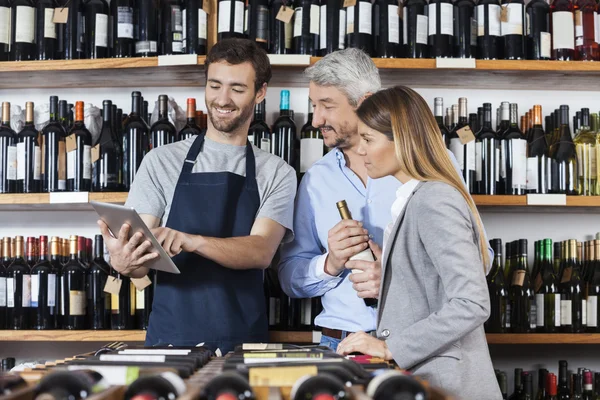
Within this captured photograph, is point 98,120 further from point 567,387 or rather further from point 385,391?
point 385,391

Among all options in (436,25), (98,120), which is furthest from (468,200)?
(98,120)

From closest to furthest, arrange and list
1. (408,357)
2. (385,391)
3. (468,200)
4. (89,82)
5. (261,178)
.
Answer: (385,391) → (408,357) → (468,200) → (261,178) → (89,82)

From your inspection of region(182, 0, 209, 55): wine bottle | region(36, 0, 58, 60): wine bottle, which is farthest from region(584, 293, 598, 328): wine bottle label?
region(36, 0, 58, 60): wine bottle

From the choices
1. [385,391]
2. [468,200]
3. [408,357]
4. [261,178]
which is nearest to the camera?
[385,391]

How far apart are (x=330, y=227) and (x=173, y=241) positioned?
1.68 ft

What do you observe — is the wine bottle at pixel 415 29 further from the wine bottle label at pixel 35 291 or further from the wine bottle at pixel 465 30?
the wine bottle label at pixel 35 291

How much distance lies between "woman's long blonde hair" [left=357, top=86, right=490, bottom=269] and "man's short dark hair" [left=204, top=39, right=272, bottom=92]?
668 mm

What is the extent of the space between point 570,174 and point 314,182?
3.36ft

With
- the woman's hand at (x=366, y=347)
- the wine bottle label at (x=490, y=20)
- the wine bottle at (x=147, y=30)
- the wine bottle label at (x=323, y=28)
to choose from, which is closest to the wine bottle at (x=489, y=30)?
the wine bottle label at (x=490, y=20)

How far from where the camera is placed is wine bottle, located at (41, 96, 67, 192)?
2707mm

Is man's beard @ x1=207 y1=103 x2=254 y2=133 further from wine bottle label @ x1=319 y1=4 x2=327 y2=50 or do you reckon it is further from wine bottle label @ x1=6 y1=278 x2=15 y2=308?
wine bottle label @ x1=6 y1=278 x2=15 y2=308

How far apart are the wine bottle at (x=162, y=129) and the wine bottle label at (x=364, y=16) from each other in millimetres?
740

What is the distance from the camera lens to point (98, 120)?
113 inches

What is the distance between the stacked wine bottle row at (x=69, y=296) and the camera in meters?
2.69
